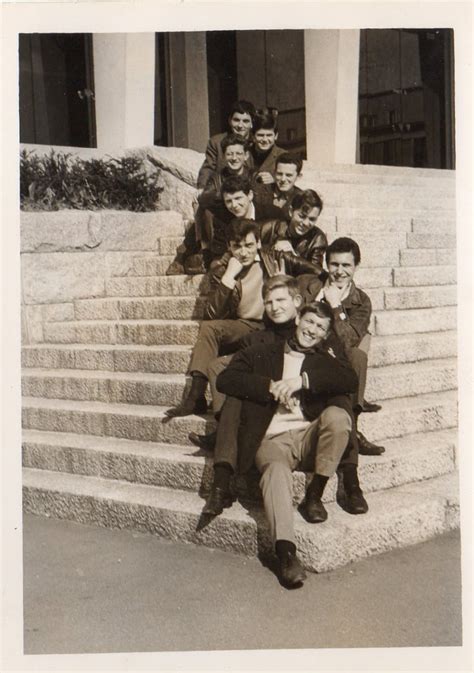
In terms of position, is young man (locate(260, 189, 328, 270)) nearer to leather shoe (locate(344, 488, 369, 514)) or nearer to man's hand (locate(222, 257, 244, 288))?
man's hand (locate(222, 257, 244, 288))

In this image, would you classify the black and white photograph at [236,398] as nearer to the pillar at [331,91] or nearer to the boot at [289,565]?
the boot at [289,565]

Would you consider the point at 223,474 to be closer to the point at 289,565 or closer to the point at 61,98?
the point at 289,565

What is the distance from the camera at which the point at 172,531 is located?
3.98 meters

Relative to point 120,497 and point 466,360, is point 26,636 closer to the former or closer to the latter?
point 120,497

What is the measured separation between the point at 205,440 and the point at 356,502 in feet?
3.00

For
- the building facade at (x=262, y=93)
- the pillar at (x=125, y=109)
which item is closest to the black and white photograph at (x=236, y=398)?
the building facade at (x=262, y=93)

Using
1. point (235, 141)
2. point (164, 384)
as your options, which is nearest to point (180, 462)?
point (164, 384)

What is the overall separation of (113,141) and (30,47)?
3.37m

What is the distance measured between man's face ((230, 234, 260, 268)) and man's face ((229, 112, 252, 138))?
1120mm

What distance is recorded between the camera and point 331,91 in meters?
8.19

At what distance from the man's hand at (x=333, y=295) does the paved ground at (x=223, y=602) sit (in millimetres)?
1396

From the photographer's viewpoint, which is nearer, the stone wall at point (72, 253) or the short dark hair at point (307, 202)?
the short dark hair at point (307, 202)

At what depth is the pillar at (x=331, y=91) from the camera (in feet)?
26.6

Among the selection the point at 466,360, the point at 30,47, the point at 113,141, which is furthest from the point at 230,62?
the point at 466,360
